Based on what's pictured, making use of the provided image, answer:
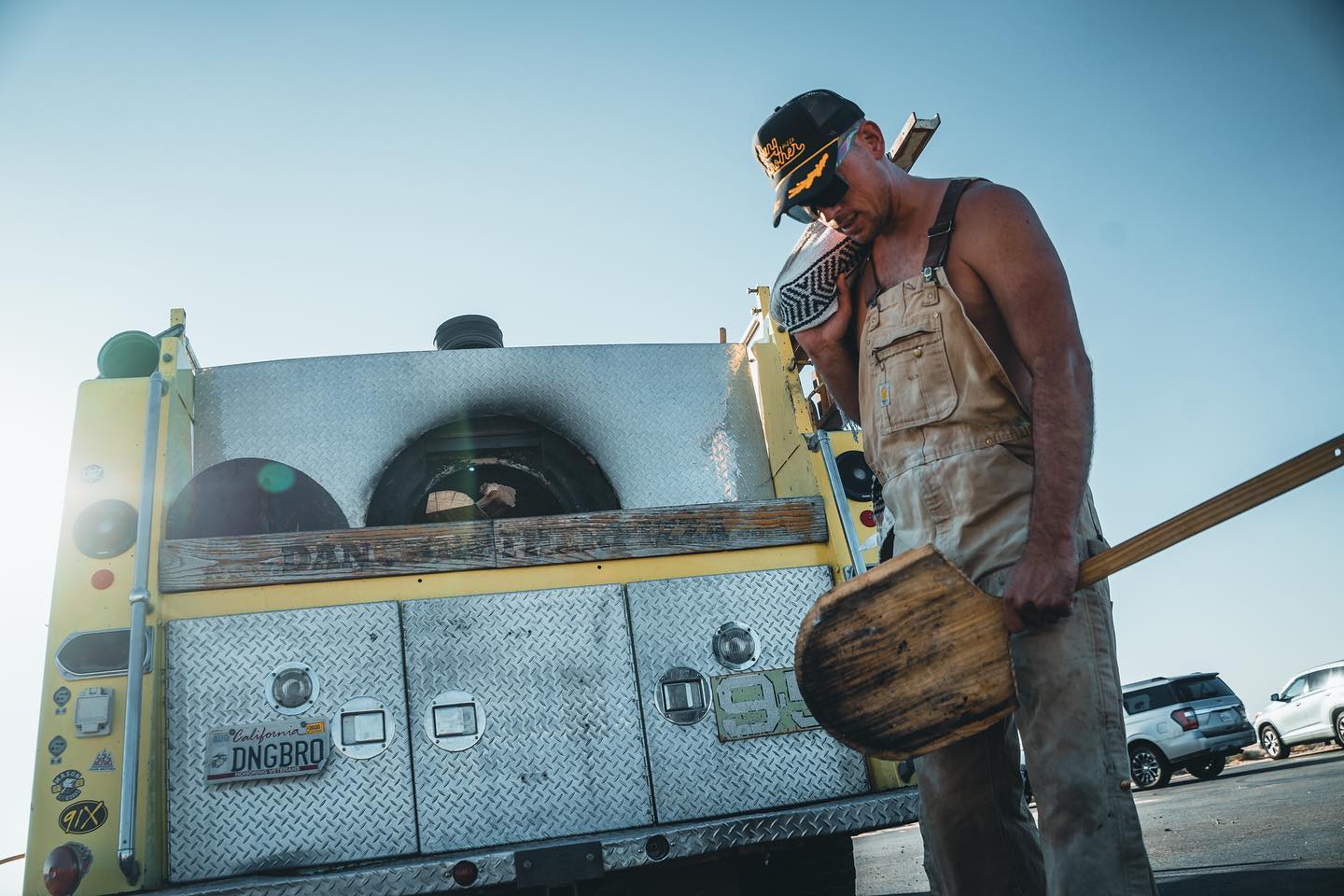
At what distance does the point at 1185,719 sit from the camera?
1388 centimetres

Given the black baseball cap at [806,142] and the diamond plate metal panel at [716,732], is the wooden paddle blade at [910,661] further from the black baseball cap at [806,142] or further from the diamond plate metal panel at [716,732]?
the diamond plate metal panel at [716,732]

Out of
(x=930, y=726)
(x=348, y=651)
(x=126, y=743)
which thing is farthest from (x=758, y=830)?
(x=126, y=743)

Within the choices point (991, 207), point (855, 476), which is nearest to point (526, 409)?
point (855, 476)

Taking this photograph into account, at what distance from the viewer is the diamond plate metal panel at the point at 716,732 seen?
10.7 ft

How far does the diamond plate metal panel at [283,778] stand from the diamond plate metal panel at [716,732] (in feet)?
2.76

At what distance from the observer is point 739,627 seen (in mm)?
3465

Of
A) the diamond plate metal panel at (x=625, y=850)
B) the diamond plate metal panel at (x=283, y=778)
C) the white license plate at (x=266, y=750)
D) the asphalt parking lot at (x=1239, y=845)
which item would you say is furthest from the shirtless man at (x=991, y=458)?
the asphalt parking lot at (x=1239, y=845)

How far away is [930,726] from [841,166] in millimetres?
1298

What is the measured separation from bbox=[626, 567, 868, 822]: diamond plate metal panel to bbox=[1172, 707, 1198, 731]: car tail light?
12.8m

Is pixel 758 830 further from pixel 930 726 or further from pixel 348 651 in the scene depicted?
pixel 348 651

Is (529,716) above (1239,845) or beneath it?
above

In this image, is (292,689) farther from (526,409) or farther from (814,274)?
(814,274)

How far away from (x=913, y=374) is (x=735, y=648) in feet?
5.14

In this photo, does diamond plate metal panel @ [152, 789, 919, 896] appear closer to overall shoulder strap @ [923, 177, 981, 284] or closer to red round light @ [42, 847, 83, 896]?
red round light @ [42, 847, 83, 896]
